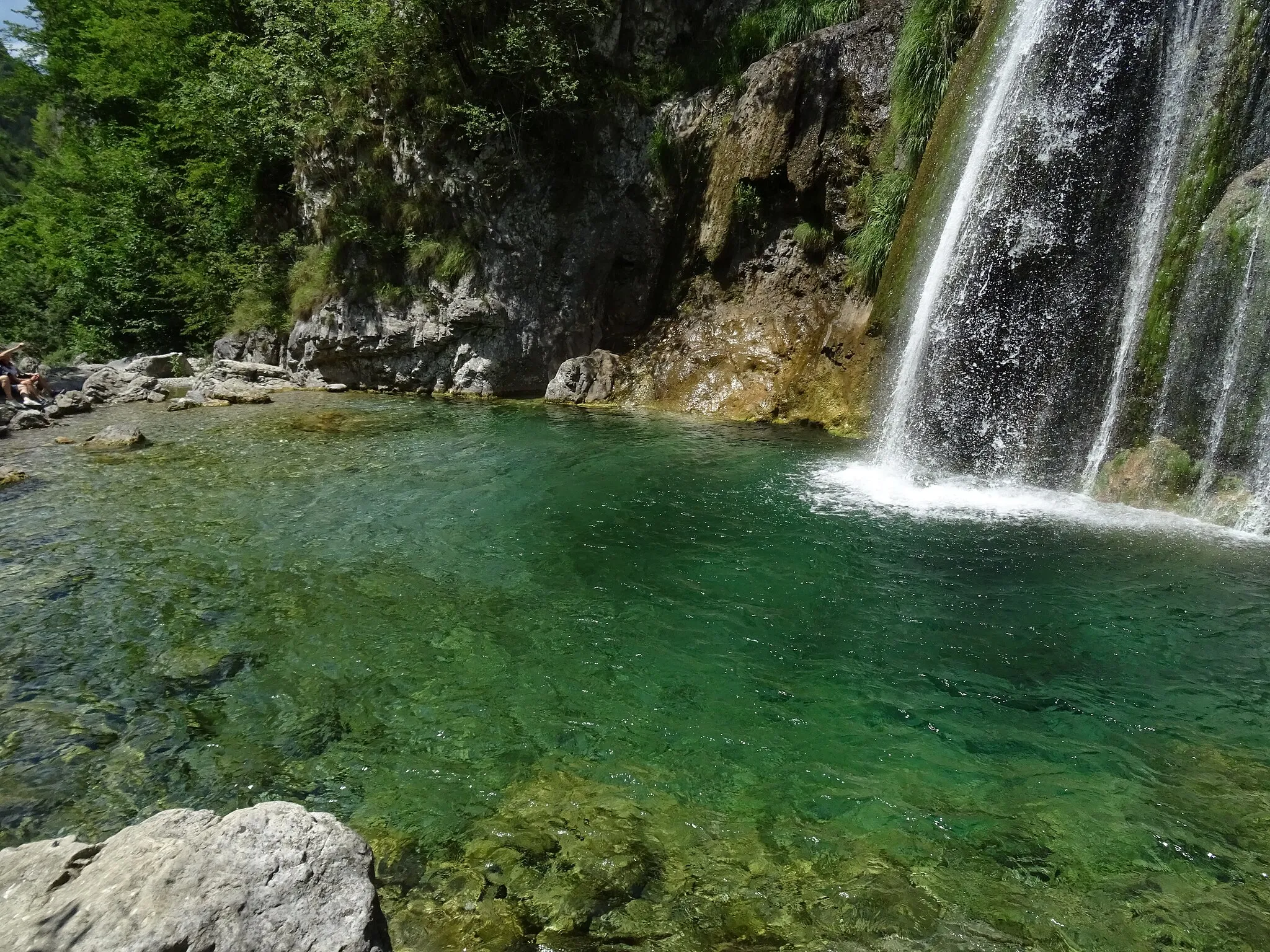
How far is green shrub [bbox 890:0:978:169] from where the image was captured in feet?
42.7

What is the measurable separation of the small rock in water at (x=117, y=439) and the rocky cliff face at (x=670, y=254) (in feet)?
24.8

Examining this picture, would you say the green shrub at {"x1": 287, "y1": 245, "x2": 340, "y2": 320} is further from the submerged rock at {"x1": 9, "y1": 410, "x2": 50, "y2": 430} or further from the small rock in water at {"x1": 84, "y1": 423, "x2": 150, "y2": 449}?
the small rock in water at {"x1": 84, "y1": 423, "x2": 150, "y2": 449}

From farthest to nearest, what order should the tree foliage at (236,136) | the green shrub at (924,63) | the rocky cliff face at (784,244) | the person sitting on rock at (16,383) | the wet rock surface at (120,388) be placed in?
the tree foliage at (236,136)
the wet rock surface at (120,388)
the person sitting on rock at (16,383)
the rocky cliff face at (784,244)
the green shrub at (924,63)

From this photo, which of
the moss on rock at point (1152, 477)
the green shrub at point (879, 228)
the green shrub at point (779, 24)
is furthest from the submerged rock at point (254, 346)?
the moss on rock at point (1152, 477)

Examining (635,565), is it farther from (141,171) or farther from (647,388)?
(141,171)

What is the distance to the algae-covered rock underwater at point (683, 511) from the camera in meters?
3.29

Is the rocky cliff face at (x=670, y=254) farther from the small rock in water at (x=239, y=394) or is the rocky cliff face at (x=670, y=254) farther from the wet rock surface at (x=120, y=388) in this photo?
the wet rock surface at (x=120, y=388)

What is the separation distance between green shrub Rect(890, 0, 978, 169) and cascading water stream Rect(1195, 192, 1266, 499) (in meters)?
6.76

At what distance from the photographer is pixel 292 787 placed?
395 cm

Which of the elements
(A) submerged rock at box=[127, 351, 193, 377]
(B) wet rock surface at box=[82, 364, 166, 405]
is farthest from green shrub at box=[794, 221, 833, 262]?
(A) submerged rock at box=[127, 351, 193, 377]

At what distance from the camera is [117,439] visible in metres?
12.4

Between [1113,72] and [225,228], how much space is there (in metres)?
24.2

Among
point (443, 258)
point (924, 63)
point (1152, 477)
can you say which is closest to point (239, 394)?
point (443, 258)

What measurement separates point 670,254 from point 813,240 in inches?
163
